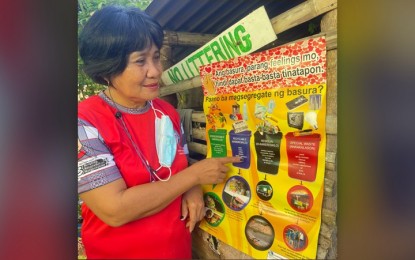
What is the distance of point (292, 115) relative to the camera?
0.81 meters

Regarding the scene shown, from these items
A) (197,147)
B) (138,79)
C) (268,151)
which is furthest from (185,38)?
(268,151)

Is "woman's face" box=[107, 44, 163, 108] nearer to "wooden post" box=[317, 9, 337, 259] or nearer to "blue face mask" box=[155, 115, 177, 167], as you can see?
"blue face mask" box=[155, 115, 177, 167]

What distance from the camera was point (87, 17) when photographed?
87 centimetres

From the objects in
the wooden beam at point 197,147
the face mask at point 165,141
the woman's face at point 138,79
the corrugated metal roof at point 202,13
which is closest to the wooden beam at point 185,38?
the corrugated metal roof at point 202,13

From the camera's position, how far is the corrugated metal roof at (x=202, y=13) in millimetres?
Answer: 905

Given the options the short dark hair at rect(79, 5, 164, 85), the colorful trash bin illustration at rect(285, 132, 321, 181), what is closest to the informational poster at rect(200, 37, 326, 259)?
the colorful trash bin illustration at rect(285, 132, 321, 181)

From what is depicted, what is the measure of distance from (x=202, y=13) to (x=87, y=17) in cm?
36

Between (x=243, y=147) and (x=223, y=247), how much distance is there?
1.18ft

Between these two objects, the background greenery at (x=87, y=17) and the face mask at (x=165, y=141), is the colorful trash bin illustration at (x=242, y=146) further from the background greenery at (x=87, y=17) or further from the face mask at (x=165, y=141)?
the background greenery at (x=87, y=17)

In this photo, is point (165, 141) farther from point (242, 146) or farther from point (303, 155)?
point (303, 155)

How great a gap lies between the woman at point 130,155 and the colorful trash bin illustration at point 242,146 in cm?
2
